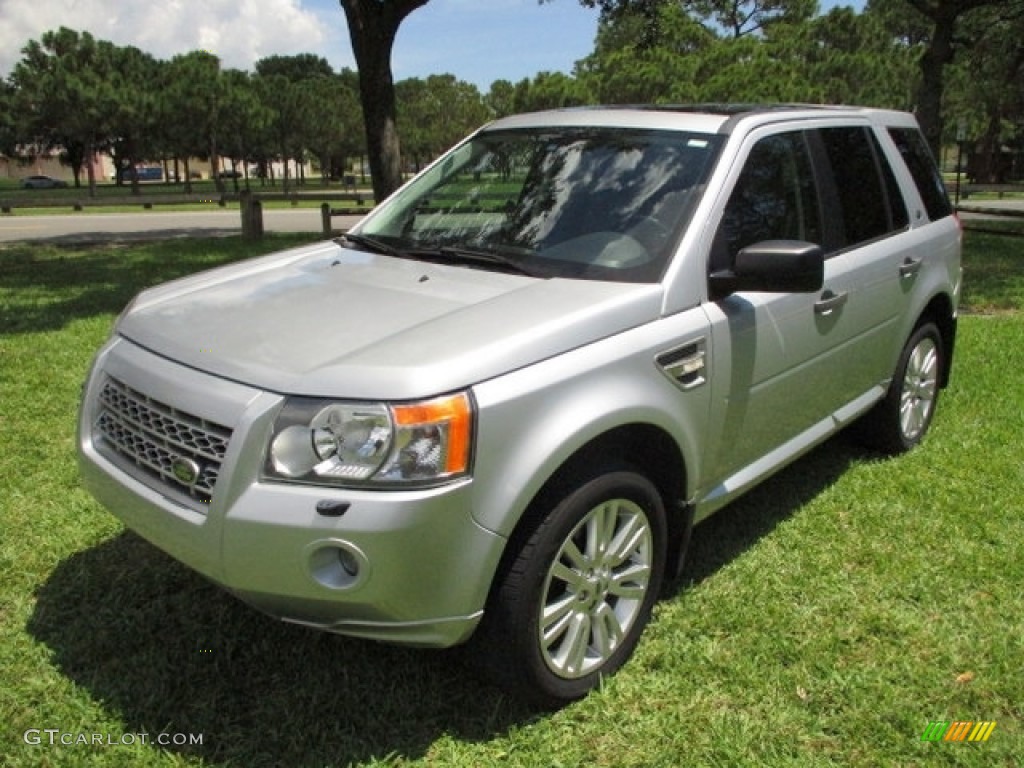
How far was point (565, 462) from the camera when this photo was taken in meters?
2.58

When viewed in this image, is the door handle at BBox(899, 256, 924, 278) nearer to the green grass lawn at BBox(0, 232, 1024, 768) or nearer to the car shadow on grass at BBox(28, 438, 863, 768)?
the green grass lawn at BBox(0, 232, 1024, 768)

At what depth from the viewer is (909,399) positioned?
4.86m

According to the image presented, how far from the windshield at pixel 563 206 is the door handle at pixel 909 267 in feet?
4.89

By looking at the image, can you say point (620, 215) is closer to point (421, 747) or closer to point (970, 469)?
point (421, 747)

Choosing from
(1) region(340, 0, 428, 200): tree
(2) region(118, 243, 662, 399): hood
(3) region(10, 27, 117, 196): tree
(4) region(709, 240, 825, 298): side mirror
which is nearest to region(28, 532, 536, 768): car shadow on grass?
(2) region(118, 243, 662, 399): hood

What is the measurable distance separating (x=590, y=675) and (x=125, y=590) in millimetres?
1848

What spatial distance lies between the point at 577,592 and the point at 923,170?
3421 mm

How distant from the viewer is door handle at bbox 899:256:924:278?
4305 mm

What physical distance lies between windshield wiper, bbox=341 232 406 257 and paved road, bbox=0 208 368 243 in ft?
47.2

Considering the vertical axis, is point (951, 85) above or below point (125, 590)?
above

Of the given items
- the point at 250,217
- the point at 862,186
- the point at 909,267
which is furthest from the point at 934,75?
the point at 862,186

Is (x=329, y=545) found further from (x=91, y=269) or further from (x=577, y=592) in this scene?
(x=91, y=269)

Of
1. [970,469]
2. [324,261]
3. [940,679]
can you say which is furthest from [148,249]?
[940,679]

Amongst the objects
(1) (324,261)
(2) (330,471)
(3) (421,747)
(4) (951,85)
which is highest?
→ (4) (951,85)
